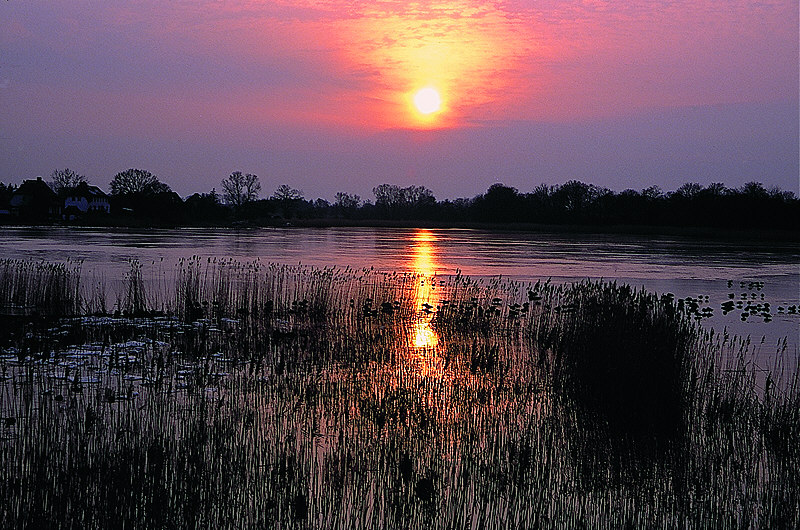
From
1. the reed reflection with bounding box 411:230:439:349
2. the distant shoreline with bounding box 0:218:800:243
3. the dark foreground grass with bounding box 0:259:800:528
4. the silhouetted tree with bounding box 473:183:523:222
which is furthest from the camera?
the silhouetted tree with bounding box 473:183:523:222

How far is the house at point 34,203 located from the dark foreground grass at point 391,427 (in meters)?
83.5

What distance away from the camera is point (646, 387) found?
29.1ft

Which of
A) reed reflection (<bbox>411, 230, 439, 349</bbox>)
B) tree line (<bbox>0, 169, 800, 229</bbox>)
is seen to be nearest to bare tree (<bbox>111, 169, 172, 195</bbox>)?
tree line (<bbox>0, 169, 800, 229</bbox>)

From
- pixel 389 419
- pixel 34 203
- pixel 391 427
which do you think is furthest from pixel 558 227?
pixel 391 427

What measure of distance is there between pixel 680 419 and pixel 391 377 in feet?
11.7

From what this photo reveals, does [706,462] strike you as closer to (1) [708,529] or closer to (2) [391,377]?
(1) [708,529]

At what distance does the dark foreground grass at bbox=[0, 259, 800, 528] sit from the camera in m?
5.80

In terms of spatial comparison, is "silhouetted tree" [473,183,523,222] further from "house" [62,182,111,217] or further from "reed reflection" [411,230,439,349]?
"reed reflection" [411,230,439,349]

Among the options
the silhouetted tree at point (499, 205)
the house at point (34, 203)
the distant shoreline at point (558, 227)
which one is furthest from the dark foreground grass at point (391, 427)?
the silhouetted tree at point (499, 205)

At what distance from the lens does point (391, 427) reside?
781 centimetres

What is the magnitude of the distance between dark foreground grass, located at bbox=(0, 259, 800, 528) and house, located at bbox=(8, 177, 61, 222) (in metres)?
83.5

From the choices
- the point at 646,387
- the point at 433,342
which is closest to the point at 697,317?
the point at 433,342

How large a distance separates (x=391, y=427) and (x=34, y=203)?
92505 millimetres

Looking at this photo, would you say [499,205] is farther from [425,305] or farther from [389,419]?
[389,419]
